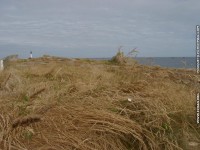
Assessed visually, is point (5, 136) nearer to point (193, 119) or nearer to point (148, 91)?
point (148, 91)

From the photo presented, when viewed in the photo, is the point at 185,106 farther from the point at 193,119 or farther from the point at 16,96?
the point at 16,96

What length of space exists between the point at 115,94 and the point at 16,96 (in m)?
1.18

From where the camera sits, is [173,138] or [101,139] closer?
[101,139]

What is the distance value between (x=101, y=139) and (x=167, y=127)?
75cm

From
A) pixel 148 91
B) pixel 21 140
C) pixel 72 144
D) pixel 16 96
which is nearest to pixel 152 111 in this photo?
pixel 148 91

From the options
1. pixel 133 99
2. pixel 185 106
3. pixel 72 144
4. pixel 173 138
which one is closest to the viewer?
pixel 72 144

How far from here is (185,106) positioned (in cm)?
437

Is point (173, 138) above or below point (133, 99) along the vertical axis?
below

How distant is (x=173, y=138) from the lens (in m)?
3.75

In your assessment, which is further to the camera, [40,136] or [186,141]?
[186,141]

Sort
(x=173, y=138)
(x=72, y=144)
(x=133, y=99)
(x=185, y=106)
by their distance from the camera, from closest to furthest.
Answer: (x=72, y=144)
(x=173, y=138)
(x=133, y=99)
(x=185, y=106)

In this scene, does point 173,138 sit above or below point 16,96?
below

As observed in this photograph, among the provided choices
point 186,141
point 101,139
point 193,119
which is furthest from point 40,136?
point 193,119

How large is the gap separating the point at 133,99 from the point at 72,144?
103 cm
